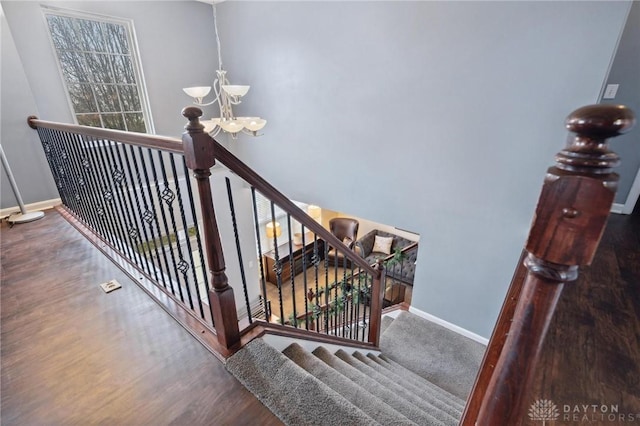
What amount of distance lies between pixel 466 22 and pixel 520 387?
3253 millimetres

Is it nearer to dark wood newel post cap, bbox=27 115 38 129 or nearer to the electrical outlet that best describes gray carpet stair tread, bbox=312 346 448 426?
dark wood newel post cap, bbox=27 115 38 129

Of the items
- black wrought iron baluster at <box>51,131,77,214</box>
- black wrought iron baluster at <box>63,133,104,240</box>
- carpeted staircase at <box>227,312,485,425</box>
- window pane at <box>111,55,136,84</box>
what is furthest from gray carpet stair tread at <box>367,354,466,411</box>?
window pane at <box>111,55,136,84</box>

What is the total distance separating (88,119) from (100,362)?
3746 millimetres

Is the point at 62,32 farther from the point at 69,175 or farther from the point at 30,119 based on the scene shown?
the point at 69,175

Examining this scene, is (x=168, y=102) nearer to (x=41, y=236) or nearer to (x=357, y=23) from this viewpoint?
(x=41, y=236)

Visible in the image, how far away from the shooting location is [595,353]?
147 cm

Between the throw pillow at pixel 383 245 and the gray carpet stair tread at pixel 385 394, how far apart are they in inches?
219

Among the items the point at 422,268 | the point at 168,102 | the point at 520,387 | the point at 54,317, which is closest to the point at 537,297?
the point at 520,387

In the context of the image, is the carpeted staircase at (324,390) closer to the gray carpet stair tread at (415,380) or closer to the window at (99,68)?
the gray carpet stair tread at (415,380)

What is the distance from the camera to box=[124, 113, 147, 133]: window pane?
421 cm

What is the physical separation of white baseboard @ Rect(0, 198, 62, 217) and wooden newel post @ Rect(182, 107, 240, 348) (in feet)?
10.5

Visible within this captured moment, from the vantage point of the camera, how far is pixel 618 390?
1290mm

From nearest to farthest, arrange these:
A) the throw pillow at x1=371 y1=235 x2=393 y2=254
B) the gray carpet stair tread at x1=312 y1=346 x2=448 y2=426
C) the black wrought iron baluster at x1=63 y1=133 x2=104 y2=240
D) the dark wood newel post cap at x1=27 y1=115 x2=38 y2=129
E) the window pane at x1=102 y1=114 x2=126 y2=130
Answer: the gray carpet stair tread at x1=312 y1=346 x2=448 y2=426, the black wrought iron baluster at x1=63 y1=133 x2=104 y2=240, the dark wood newel post cap at x1=27 y1=115 x2=38 y2=129, the window pane at x1=102 y1=114 x2=126 y2=130, the throw pillow at x1=371 y1=235 x2=393 y2=254

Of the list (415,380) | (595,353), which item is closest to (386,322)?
(415,380)
